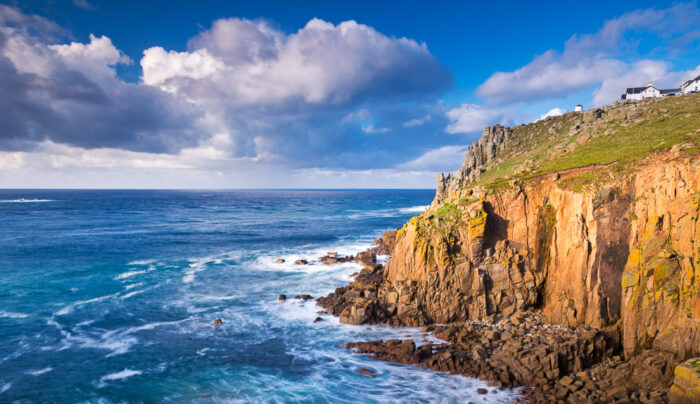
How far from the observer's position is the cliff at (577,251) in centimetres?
2127

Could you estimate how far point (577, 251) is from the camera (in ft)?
86.3

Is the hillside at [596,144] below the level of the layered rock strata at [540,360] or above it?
above

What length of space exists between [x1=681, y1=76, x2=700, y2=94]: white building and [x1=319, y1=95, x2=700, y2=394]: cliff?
5544cm

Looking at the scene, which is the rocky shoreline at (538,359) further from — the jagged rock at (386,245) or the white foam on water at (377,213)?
the white foam on water at (377,213)

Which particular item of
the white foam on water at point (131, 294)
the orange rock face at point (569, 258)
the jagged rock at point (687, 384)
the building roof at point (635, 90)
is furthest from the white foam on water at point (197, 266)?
the building roof at point (635, 90)

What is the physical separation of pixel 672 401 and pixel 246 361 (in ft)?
78.1

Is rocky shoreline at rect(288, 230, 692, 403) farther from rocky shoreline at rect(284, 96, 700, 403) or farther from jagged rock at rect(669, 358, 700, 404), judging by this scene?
jagged rock at rect(669, 358, 700, 404)

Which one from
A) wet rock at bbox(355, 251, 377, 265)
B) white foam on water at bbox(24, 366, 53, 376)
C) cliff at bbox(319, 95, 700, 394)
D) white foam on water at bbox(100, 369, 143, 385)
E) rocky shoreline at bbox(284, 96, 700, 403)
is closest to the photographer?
rocky shoreline at bbox(284, 96, 700, 403)

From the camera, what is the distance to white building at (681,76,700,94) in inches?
3081

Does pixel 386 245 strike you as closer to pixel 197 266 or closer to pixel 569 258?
pixel 197 266

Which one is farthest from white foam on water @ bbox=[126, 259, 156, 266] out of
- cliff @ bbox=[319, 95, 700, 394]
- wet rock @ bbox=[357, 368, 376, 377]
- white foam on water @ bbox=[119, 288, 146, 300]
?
wet rock @ bbox=[357, 368, 376, 377]

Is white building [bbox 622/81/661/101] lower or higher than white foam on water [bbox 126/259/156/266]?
higher

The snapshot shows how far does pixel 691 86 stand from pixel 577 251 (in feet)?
280

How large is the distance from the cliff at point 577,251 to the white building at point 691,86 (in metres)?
55.4
